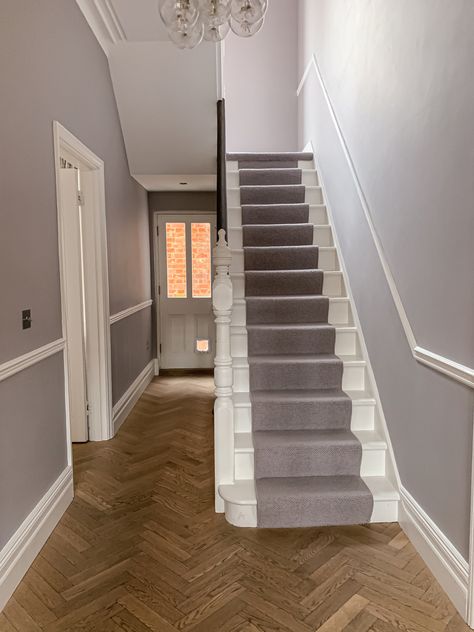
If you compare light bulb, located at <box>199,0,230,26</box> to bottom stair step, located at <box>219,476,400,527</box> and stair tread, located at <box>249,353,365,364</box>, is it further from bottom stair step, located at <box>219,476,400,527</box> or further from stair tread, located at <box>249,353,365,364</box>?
bottom stair step, located at <box>219,476,400,527</box>

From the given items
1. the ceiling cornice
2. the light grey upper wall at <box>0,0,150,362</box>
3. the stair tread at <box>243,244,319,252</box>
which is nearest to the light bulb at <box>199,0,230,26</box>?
the light grey upper wall at <box>0,0,150,362</box>

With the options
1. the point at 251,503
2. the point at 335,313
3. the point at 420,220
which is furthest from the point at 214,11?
the point at 251,503

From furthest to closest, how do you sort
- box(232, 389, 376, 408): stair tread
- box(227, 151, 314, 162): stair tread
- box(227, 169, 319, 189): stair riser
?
box(227, 151, 314, 162): stair tread → box(227, 169, 319, 189): stair riser → box(232, 389, 376, 408): stair tread

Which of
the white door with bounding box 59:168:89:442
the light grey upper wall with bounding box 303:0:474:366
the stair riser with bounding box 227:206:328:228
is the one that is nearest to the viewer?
the light grey upper wall with bounding box 303:0:474:366

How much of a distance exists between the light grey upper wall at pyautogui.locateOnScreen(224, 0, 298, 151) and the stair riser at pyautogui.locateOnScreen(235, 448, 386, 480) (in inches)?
169

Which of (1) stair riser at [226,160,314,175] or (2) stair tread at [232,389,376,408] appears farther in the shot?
(1) stair riser at [226,160,314,175]

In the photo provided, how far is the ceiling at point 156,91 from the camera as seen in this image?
3157 millimetres

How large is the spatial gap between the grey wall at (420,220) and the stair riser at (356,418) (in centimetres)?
15

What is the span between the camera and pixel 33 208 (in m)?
2.20

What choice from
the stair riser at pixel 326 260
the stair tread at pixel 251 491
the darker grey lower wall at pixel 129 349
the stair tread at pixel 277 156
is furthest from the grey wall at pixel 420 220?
the darker grey lower wall at pixel 129 349

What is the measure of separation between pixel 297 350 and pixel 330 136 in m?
1.94

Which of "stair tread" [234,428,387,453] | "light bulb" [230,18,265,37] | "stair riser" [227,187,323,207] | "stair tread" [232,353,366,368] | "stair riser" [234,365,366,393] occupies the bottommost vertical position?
"stair tread" [234,428,387,453]

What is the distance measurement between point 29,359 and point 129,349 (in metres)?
2.29

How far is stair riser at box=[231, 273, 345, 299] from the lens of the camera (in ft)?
11.6
